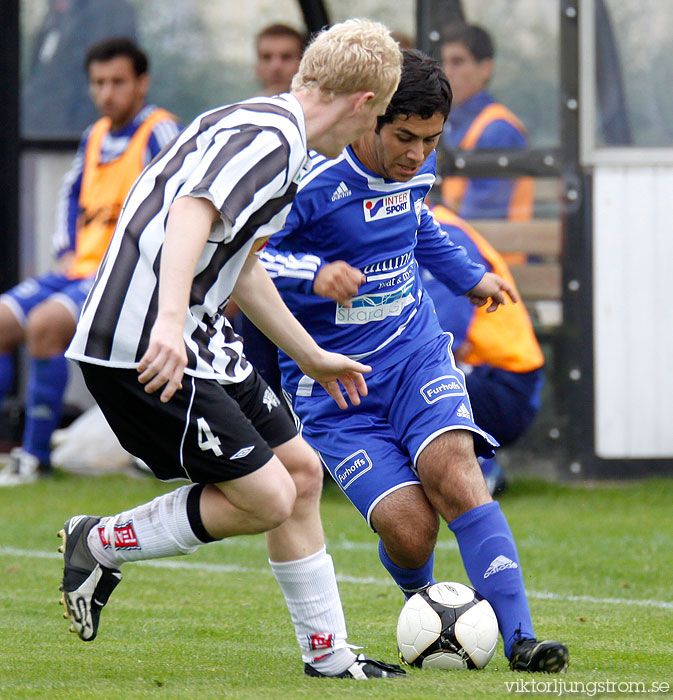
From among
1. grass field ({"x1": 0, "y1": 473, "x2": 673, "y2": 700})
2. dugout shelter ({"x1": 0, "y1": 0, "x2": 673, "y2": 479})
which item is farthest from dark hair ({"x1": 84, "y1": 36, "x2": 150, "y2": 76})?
grass field ({"x1": 0, "y1": 473, "x2": 673, "y2": 700})

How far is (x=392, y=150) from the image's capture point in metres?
3.96

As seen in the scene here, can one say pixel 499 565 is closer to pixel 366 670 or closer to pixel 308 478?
pixel 366 670

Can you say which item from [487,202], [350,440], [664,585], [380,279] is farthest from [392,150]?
[487,202]

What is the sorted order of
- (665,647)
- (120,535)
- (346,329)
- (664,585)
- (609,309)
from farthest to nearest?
1. (609,309)
2. (664,585)
3. (346,329)
4. (665,647)
5. (120,535)

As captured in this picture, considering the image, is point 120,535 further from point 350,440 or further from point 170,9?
point 170,9

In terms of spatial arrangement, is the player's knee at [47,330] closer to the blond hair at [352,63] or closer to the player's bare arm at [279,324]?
the player's bare arm at [279,324]

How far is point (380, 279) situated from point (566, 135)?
4.26 metres

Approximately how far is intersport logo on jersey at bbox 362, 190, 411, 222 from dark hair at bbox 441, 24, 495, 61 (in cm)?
422

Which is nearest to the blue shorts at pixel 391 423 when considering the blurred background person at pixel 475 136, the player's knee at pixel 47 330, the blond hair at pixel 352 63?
the blond hair at pixel 352 63

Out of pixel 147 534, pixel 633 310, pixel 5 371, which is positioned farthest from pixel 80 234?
pixel 147 534

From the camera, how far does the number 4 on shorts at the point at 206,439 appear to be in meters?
3.22

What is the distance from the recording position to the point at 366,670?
353 cm

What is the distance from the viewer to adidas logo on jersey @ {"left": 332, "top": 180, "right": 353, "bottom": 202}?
410 centimetres

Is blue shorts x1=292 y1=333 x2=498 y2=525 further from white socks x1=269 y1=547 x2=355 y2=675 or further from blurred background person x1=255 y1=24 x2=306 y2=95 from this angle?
blurred background person x1=255 y1=24 x2=306 y2=95
